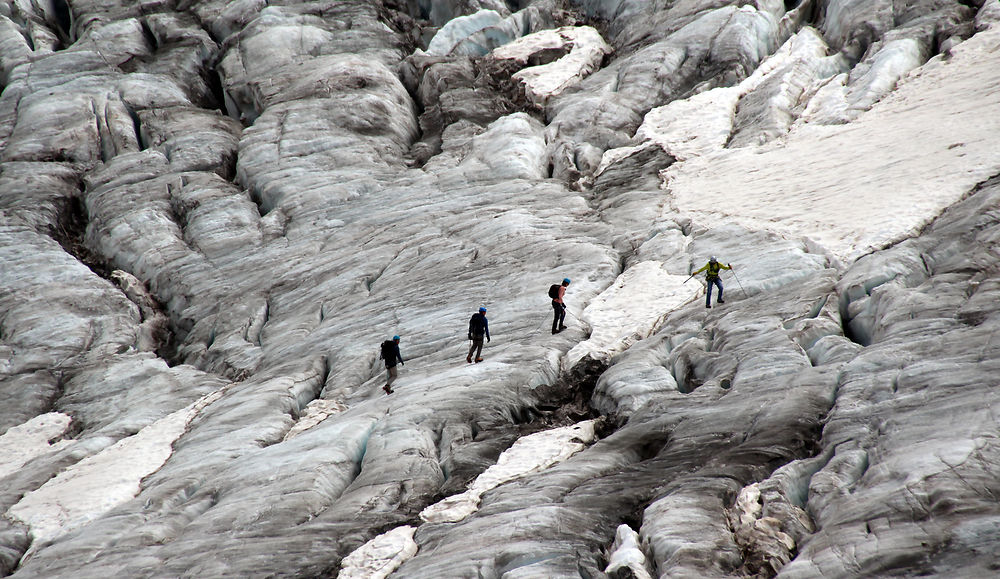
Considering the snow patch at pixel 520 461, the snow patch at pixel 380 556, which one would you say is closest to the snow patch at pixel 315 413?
the snow patch at pixel 520 461

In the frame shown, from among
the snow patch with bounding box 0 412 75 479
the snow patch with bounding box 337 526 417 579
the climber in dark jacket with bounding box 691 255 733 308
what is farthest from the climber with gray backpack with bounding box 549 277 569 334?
the snow patch with bounding box 0 412 75 479

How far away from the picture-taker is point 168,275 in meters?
37.4

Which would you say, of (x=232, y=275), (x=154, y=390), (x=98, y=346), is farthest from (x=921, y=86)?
(x=98, y=346)

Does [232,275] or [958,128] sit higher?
[958,128]

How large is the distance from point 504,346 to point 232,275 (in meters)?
18.5

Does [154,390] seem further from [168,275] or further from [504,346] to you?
[504,346]

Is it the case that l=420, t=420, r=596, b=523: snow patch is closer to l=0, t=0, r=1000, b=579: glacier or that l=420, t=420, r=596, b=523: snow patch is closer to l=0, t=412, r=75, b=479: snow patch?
l=0, t=0, r=1000, b=579: glacier

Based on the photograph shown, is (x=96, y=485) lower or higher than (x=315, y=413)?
lower

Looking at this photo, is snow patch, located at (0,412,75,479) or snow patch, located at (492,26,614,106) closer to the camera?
snow patch, located at (0,412,75,479)

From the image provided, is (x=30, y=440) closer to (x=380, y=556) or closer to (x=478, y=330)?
(x=478, y=330)

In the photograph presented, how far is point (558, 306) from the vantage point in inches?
958

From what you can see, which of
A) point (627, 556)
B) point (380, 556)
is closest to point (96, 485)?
point (380, 556)

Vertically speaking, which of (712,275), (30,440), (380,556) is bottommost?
(30,440)

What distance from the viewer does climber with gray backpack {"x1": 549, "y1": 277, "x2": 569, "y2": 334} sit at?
24016 millimetres
